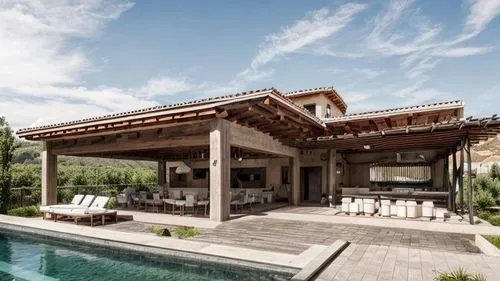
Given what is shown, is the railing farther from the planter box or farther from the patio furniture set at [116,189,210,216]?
the planter box

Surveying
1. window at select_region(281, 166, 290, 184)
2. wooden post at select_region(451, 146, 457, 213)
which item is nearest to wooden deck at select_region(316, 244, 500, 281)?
wooden post at select_region(451, 146, 457, 213)

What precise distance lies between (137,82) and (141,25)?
1103 cm

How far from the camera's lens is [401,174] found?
21469 millimetres

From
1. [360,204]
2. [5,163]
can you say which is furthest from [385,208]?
[5,163]

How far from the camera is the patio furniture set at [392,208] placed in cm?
1166

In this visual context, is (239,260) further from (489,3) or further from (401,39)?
(401,39)

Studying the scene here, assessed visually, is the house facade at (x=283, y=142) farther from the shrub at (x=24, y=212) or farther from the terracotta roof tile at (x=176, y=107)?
the shrub at (x=24, y=212)

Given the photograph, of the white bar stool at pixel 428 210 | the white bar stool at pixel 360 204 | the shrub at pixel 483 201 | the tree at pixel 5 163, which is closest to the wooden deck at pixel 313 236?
the white bar stool at pixel 428 210

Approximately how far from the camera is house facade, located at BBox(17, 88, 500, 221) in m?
10.3

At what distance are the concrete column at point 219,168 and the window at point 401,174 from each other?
12199mm

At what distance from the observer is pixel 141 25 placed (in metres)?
13.3

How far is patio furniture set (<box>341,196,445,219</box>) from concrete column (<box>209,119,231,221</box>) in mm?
5495

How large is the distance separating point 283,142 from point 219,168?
586cm

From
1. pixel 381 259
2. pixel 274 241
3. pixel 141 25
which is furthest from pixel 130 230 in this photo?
pixel 141 25
